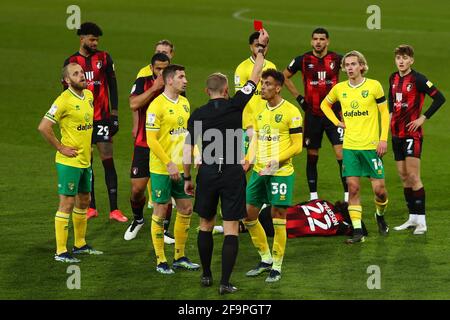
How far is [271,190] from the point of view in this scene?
36.3 feet

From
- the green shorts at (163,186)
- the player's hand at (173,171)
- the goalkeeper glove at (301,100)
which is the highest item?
the goalkeeper glove at (301,100)

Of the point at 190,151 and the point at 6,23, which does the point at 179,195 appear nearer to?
the point at 190,151

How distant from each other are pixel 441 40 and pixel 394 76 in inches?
690

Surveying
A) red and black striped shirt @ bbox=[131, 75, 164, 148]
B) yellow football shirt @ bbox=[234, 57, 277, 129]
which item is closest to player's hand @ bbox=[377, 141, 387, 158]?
yellow football shirt @ bbox=[234, 57, 277, 129]

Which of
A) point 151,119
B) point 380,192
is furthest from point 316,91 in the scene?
point 151,119

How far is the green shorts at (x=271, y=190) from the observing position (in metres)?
11.0

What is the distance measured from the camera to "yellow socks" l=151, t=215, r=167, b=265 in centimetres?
1127

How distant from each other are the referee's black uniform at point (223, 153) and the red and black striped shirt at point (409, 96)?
301 centimetres

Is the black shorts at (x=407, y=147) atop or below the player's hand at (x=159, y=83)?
below

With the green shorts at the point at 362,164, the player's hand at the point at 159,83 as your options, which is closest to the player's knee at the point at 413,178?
the green shorts at the point at 362,164

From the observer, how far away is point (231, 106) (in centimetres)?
1033

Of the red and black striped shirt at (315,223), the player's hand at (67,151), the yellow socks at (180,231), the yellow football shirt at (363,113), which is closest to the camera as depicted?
the yellow socks at (180,231)

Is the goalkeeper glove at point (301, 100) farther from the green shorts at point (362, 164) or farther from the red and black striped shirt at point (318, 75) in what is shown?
the green shorts at point (362, 164)
